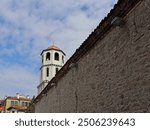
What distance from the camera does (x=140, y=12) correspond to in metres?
5.59

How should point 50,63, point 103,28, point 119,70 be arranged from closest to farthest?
1. point 119,70
2. point 103,28
3. point 50,63

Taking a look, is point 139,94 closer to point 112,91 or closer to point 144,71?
point 144,71

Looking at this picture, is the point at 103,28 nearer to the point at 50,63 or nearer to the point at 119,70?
the point at 119,70

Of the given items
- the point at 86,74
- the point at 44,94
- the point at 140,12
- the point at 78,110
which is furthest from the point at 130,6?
the point at 44,94

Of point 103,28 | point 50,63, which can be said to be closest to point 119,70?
point 103,28

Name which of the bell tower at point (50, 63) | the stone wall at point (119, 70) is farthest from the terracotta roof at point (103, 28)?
the bell tower at point (50, 63)

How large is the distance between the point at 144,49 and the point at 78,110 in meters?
4.62

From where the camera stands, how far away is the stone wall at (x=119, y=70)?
211 inches

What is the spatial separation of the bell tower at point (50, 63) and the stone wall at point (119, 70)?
33518 mm

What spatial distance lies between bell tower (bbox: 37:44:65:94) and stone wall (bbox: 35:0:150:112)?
3352 cm

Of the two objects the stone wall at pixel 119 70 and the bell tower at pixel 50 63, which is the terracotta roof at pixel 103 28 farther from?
the bell tower at pixel 50 63

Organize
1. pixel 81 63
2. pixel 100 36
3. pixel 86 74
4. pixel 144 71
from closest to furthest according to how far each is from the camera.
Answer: pixel 144 71, pixel 100 36, pixel 86 74, pixel 81 63

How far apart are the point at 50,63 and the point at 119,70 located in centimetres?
3723

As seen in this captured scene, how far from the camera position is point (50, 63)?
142 feet
